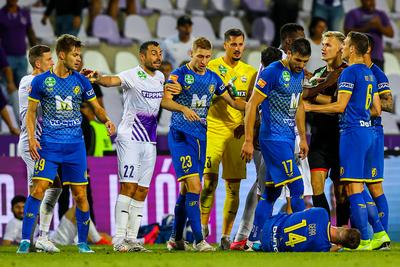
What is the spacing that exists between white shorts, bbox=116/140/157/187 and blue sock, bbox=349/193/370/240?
2.21 m

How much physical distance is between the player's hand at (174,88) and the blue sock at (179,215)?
1173 mm

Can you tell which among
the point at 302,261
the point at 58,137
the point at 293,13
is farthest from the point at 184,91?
the point at 293,13

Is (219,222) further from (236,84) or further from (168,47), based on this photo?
(168,47)

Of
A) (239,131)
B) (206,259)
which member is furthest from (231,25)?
(206,259)

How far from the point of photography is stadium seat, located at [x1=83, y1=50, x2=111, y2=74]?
2075 centimetres

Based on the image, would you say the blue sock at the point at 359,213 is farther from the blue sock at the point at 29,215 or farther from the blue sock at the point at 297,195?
the blue sock at the point at 29,215

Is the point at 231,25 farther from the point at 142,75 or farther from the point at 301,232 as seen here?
the point at 301,232

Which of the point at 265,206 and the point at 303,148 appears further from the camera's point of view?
the point at 303,148

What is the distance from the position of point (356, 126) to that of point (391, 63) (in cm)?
1123

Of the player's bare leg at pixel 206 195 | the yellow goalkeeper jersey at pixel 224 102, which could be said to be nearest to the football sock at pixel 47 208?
the player's bare leg at pixel 206 195

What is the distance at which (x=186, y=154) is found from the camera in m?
12.9

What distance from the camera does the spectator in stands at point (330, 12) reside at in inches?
849

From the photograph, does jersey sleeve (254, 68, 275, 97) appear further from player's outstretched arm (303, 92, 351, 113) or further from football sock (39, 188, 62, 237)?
football sock (39, 188, 62, 237)

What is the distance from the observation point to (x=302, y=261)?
1046cm
